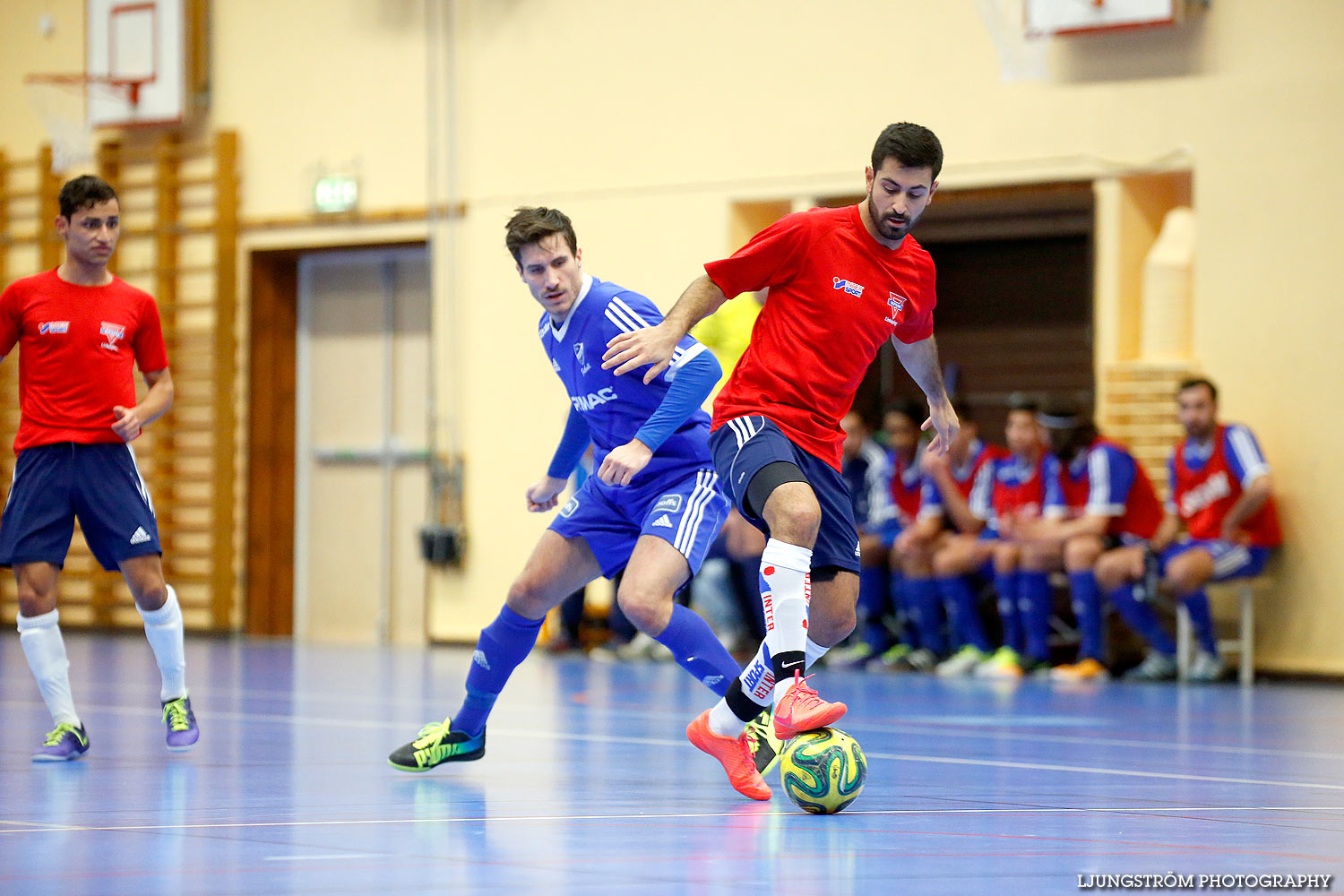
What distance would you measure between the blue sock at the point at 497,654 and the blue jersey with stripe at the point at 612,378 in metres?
0.54

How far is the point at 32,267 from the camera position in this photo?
14.0 meters

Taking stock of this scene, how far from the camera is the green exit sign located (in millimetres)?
12820

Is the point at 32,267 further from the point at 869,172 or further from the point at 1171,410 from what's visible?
the point at 869,172

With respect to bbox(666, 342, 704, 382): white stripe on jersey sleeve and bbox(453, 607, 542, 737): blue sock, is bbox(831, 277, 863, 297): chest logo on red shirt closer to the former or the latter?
bbox(666, 342, 704, 382): white stripe on jersey sleeve

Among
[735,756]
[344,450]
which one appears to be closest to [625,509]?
[735,756]

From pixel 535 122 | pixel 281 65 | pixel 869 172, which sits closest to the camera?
pixel 869 172

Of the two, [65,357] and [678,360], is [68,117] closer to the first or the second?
[65,357]

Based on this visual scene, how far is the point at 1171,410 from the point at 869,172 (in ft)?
20.0

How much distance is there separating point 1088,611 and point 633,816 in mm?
6154

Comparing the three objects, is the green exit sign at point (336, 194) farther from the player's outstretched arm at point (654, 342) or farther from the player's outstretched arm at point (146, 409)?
the player's outstretched arm at point (654, 342)

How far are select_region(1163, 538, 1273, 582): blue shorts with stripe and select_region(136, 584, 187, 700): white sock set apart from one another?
5.90 m

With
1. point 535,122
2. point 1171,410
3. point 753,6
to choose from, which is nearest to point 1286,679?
point 1171,410

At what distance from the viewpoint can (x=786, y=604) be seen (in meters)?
3.88

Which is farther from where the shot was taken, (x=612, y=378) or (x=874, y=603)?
(x=874, y=603)
